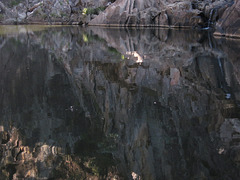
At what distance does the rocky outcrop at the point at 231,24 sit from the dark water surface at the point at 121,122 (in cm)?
1004

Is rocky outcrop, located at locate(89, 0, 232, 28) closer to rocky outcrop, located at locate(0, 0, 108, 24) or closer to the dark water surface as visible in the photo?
rocky outcrop, located at locate(0, 0, 108, 24)

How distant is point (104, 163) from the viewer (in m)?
2.68

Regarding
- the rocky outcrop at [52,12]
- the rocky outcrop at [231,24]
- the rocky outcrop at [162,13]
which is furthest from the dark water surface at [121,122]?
the rocky outcrop at [52,12]

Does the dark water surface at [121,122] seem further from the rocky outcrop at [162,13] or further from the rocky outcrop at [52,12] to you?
the rocky outcrop at [52,12]

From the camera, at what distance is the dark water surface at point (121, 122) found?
2623 mm

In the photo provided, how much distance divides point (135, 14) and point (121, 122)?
2937cm

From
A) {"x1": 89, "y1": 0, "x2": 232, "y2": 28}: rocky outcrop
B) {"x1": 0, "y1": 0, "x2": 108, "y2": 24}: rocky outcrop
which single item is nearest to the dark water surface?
{"x1": 89, "y1": 0, "x2": 232, "y2": 28}: rocky outcrop

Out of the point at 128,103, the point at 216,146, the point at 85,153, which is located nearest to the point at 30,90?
the point at 128,103

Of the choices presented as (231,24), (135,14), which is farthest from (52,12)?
(231,24)

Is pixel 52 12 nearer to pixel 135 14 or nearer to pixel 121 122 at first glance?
pixel 135 14

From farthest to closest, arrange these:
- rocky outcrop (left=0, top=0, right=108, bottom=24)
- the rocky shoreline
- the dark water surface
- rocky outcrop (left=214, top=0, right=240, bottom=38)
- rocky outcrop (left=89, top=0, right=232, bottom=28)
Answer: rocky outcrop (left=0, top=0, right=108, bottom=24) < rocky outcrop (left=89, top=0, right=232, bottom=28) < the rocky shoreline < rocky outcrop (left=214, top=0, right=240, bottom=38) < the dark water surface

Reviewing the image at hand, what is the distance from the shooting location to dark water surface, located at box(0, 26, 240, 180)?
262 centimetres

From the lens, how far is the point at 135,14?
3180 centimetres

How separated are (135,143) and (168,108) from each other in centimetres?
124
